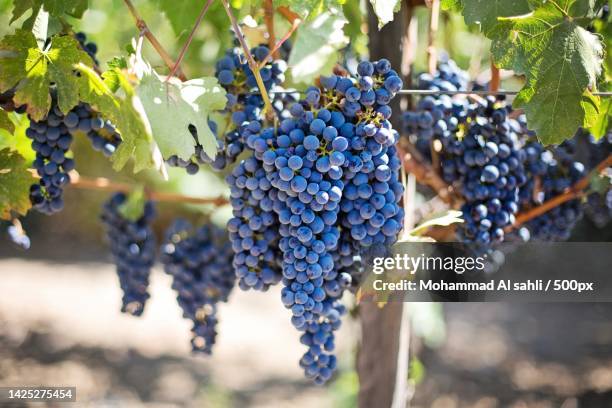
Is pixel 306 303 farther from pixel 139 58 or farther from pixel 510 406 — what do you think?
pixel 510 406

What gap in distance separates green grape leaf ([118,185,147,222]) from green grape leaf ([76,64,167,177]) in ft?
2.04

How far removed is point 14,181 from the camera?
1220 mm

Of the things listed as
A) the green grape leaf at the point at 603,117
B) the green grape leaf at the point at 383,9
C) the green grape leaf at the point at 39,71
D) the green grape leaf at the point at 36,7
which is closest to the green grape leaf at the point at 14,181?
the green grape leaf at the point at 39,71

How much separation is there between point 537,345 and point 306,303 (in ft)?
11.4

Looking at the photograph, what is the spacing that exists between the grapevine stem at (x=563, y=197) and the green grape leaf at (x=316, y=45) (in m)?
0.61

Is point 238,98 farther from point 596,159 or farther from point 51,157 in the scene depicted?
point 596,159

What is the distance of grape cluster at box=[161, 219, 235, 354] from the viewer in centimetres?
163

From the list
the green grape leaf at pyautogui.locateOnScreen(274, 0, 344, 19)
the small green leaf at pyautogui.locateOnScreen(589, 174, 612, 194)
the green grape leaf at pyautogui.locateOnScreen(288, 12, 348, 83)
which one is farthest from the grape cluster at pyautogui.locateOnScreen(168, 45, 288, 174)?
the small green leaf at pyautogui.locateOnScreen(589, 174, 612, 194)

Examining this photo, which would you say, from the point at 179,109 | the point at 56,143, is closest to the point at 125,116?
the point at 179,109

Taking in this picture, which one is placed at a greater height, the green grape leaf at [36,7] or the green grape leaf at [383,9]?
the green grape leaf at [36,7]

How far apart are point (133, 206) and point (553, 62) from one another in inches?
46.5

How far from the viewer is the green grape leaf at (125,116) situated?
3.01ft

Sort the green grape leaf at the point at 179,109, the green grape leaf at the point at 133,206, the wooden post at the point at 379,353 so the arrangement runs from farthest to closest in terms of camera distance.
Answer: the green grape leaf at the point at 133,206 → the wooden post at the point at 379,353 → the green grape leaf at the point at 179,109

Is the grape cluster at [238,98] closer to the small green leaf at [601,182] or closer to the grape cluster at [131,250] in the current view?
the grape cluster at [131,250]
